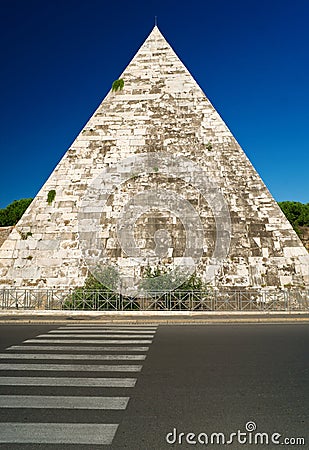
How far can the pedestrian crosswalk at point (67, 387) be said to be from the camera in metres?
3.34

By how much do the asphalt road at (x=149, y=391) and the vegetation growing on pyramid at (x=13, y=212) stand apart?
27.7 meters

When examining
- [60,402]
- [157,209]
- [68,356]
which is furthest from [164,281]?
[60,402]

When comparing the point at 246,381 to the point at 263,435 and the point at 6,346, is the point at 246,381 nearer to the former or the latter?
the point at 263,435

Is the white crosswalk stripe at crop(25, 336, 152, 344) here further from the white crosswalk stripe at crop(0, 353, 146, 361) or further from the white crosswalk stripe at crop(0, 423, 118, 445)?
the white crosswalk stripe at crop(0, 423, 118, 445)

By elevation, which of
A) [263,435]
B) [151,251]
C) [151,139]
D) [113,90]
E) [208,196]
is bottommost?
[263,435]

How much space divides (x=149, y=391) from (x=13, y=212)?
32425mm

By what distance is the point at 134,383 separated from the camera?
4766mm

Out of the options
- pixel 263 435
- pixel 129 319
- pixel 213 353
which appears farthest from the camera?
pixel 129 319

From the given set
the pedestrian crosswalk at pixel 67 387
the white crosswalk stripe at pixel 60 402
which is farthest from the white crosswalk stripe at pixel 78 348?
the white crosswalk stripe at pixel 60 402

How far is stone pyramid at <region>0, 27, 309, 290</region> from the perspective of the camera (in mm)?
15297

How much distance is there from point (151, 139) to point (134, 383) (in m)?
13.3

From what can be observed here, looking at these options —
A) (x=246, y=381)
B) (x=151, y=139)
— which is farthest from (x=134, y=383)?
(x=151, y=139)

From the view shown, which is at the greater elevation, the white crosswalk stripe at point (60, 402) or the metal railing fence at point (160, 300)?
the metal railing fence at point (160, 300)

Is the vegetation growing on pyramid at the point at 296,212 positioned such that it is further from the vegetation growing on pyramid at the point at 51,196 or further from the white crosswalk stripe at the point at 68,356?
the white crosswalk stripe at the point at 68,356
